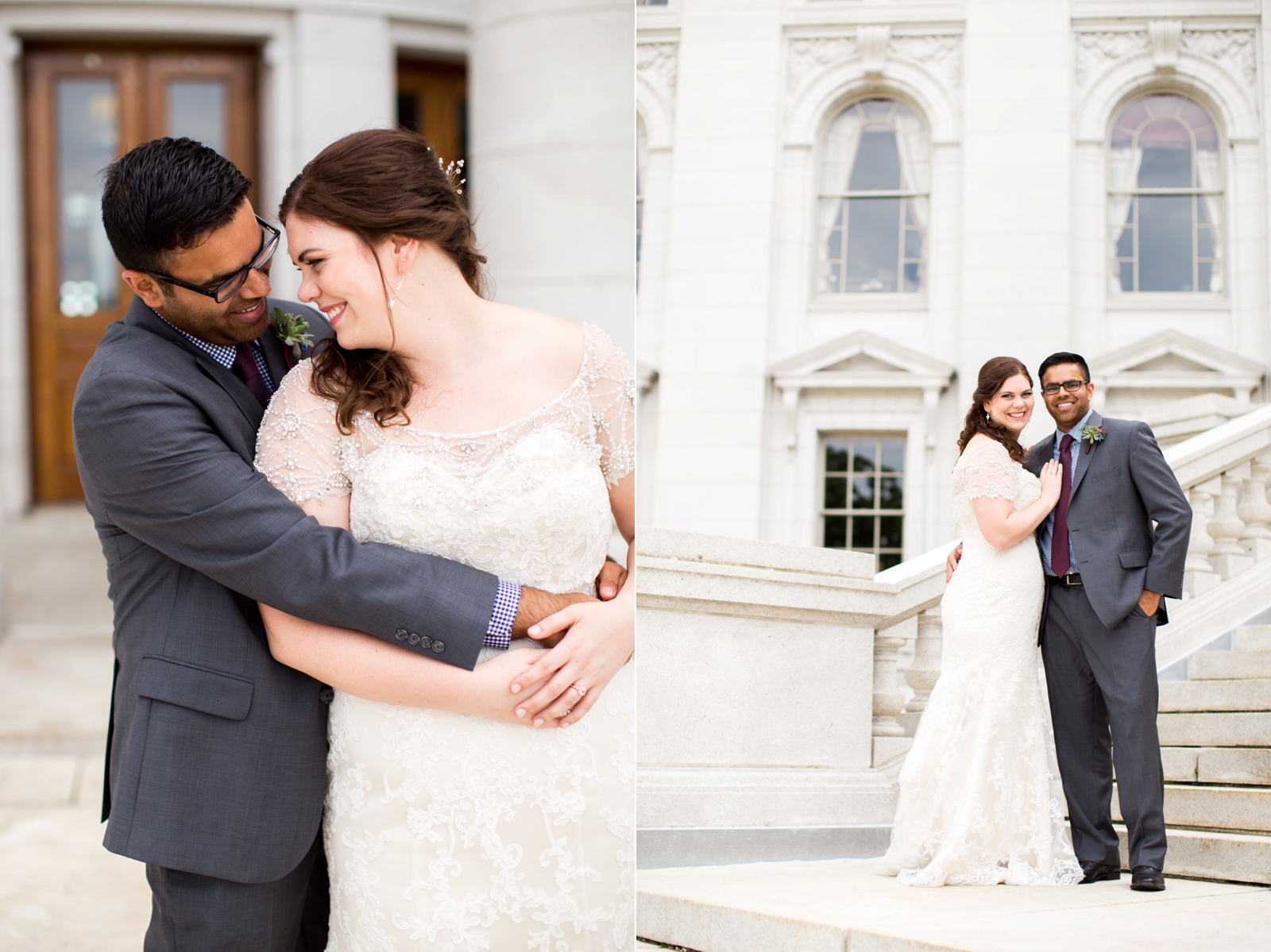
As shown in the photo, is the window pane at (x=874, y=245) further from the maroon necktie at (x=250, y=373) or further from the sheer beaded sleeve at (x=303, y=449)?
the maroon necktie at (x=250, y=373)

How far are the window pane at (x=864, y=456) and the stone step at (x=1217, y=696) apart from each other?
473mm

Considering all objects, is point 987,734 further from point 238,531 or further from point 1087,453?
point 238,531

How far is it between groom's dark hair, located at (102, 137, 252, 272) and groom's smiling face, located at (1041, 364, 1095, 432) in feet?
4.27

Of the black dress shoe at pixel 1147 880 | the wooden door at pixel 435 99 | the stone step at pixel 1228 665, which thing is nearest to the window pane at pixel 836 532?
the stone step at pixel 1228 665

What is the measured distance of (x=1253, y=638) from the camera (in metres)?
1.49

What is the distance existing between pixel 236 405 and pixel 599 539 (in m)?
0.63

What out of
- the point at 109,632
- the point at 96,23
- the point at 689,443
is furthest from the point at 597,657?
the point at 96,23

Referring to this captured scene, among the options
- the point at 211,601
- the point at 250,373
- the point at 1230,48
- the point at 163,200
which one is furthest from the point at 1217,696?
the point at 163,200

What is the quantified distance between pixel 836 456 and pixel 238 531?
88 centimetres

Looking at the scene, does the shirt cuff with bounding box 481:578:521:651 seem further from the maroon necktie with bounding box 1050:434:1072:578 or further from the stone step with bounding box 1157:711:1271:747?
the stone step with bounding box 1157:711:1271:747

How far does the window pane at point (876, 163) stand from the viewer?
1623 millimetres

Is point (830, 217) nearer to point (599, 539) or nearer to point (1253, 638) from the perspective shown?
point (599, 539)

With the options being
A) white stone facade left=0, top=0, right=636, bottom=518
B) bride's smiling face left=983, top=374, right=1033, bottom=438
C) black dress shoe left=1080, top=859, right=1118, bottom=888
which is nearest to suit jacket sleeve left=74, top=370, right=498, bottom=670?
bride's smiling face left=983, top=374, right=1033, bottom=438

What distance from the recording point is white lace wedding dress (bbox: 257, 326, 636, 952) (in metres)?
1.88
